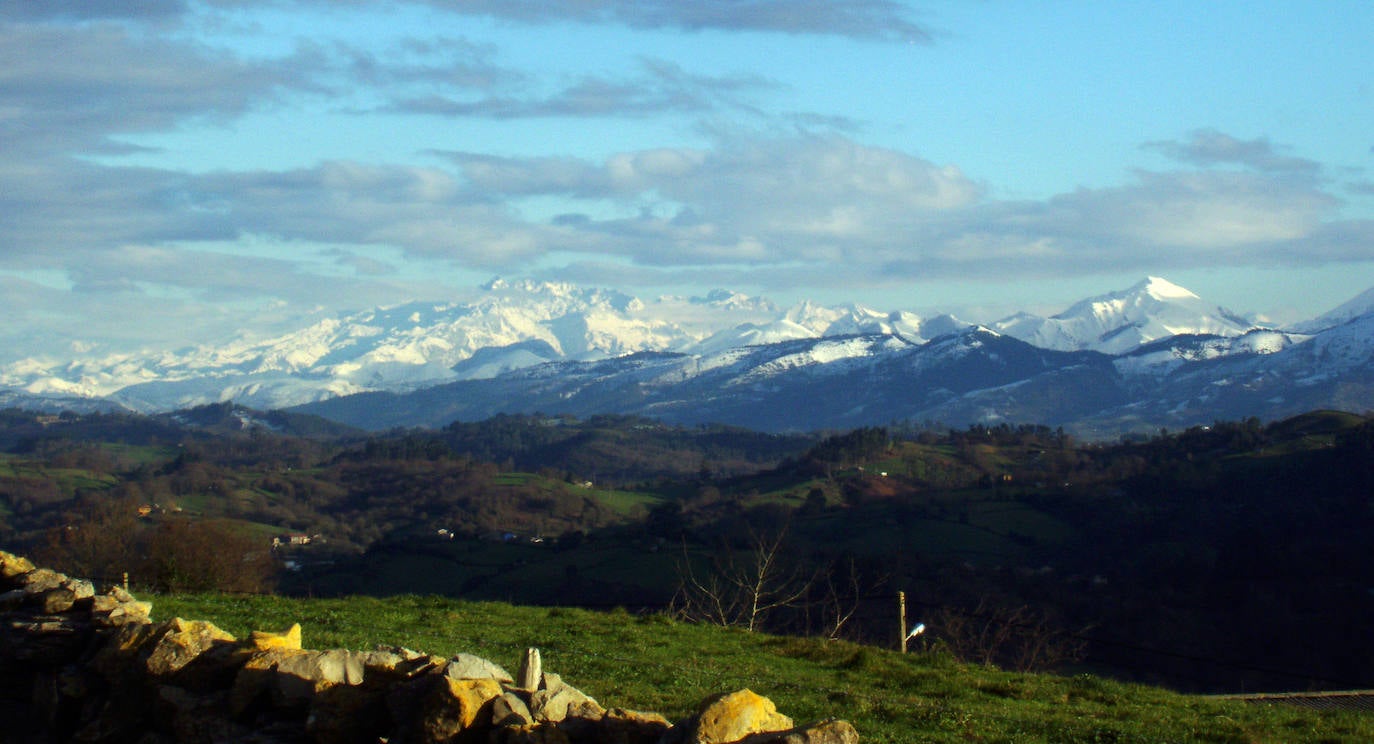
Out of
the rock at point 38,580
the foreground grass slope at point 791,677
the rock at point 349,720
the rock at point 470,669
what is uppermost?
the rock at point 38,580

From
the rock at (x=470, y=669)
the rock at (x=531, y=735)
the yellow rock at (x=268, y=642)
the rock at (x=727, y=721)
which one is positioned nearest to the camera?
the rock at (x=727, y=721)

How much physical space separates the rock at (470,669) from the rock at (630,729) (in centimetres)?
121

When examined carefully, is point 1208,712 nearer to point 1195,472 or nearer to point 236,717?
point 236,717

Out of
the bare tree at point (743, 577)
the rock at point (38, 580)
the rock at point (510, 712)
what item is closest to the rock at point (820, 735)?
the rock at point (510, 712)

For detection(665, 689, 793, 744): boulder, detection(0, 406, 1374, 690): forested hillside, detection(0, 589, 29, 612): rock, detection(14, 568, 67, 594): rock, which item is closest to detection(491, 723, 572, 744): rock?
detection(665, 689, 793, 744): boulder

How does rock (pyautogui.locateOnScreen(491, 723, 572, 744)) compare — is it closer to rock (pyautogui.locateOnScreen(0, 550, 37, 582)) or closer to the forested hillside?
rock (pyautogui.locateOnScreen(0, 550, 37, 582))

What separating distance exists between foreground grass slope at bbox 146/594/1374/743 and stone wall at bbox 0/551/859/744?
4311 millimetres

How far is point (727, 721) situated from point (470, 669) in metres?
2.34

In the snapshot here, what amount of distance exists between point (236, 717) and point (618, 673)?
289 inches

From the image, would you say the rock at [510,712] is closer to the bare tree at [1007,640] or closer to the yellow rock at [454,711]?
the yellow rock at [454,711]

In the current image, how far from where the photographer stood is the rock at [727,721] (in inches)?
316

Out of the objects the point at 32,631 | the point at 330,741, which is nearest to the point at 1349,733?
the point at 330,741

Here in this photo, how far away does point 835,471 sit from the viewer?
535 ft

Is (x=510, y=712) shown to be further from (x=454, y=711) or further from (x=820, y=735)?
(x=820, y=735)
